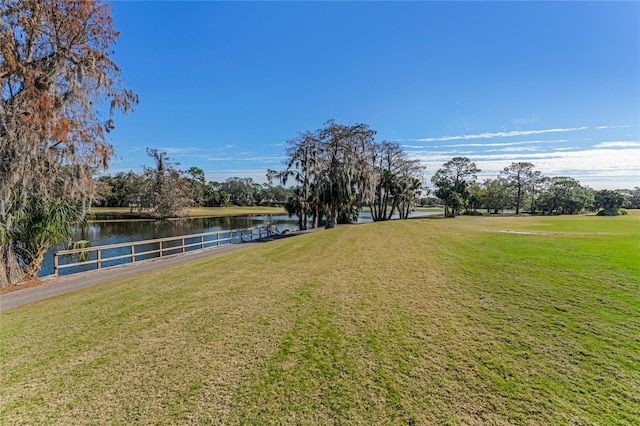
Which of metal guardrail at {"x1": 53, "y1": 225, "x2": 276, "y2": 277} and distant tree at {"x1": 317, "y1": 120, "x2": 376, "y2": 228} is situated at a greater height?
distant tree at {"x1": 317, "y1": 120, "x2": 376, "y2": 228}

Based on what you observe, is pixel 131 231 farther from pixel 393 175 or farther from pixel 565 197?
pixel 565 197

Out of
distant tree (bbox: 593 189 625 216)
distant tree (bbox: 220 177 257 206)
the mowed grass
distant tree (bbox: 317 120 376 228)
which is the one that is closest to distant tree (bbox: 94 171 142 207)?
distant tree (bbox: 220 177 257 206)

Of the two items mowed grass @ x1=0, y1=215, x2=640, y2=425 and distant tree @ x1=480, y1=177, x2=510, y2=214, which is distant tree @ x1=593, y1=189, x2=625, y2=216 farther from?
mowed grass @ x1=0, y1=215, x2=640, y2=425

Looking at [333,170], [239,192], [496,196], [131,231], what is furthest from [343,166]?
[239,192]

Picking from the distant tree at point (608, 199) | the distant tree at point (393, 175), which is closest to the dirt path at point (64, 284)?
the distant tree at point (393, 175)

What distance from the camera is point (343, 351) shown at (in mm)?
3920

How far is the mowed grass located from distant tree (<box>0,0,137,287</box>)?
3.71 m

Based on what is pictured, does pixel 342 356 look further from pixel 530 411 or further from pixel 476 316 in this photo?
pixel 476 316

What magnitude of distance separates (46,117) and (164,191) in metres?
42.2

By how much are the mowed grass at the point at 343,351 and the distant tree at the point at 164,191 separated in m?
42.9

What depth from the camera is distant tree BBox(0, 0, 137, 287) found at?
7.52 m

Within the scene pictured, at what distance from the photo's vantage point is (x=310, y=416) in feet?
9.32

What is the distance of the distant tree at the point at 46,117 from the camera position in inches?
296

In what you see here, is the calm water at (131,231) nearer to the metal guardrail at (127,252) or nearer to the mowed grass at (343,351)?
the metal guardrail at (127,252)
